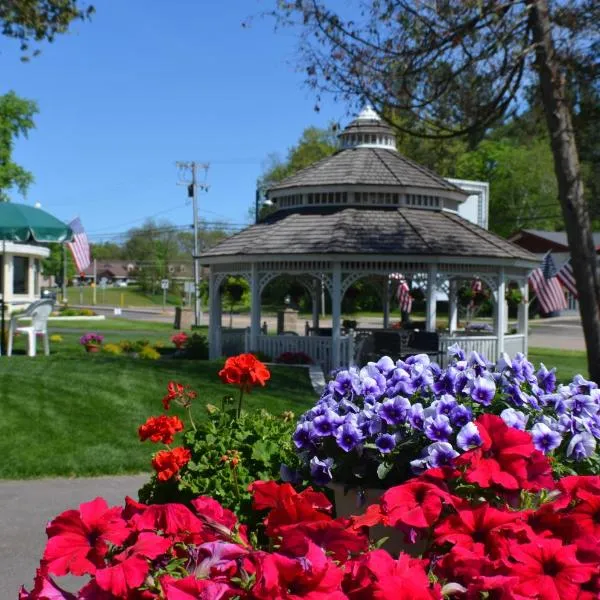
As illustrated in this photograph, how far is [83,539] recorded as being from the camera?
232 cm

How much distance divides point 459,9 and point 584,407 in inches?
397

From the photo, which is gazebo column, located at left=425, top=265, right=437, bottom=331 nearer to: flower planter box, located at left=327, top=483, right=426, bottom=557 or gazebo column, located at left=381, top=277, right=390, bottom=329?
gazebo column, located at left=381, top=277, right=390, bottom=329

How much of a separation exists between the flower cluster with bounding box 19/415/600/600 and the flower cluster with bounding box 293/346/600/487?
731mm

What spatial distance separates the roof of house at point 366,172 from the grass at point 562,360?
5.51 metres

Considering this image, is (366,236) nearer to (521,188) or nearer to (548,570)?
(548,570)

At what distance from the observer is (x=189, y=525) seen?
243 centimetres

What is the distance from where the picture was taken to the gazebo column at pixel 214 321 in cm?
1992

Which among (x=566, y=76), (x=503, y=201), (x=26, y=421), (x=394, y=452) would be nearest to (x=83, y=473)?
(x=26, y=421)

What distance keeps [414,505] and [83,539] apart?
1.00m

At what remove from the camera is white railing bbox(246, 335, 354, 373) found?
1797cm

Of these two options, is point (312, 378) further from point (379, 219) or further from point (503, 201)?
point (503, 201)

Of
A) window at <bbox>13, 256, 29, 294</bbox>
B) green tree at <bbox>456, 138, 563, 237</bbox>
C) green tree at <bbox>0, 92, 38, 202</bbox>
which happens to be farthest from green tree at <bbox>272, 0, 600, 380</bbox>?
green tree at <bbox>456, 138, 563, 237</bbox>

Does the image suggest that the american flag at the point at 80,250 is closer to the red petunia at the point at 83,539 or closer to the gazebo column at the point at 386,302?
the gazebo column at the point at 386,302

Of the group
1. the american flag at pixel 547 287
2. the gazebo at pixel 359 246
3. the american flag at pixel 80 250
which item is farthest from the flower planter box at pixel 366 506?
the american flag at pixel 547 287
